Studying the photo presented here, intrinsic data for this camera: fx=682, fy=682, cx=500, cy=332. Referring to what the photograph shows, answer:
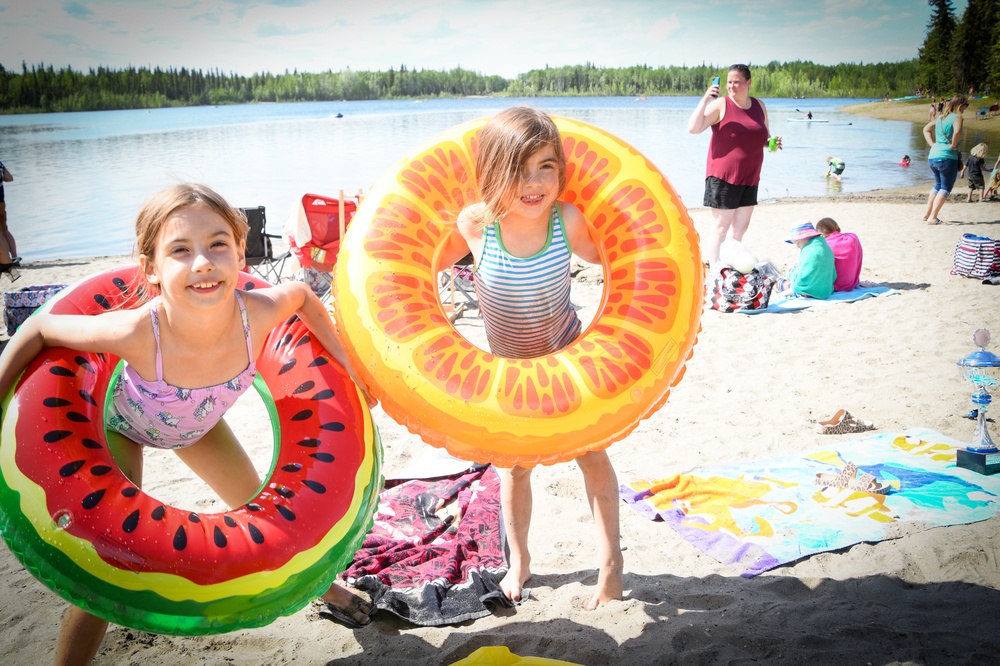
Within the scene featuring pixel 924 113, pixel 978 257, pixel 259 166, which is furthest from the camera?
pixel 924 113

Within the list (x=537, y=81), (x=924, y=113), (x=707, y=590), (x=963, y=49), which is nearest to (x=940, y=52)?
(x=963, y=49)

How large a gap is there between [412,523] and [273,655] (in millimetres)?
837

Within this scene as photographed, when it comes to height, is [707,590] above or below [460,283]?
below

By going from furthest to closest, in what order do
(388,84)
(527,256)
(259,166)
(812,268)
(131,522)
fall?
(388,84) → (259,166) → (812,268) → (527,256) → (131,522)

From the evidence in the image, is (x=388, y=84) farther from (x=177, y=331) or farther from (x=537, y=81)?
(x=177, y=331)

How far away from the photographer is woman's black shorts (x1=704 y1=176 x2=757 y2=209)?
19.4 ft

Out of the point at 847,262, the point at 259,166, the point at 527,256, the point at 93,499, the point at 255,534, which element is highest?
the point at 259,166

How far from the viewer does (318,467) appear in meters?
1.77

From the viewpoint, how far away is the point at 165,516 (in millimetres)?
1612

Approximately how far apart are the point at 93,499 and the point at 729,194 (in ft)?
18.0

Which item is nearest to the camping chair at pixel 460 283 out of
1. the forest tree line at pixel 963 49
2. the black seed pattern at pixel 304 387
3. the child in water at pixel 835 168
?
the black seed pattern at pixel 304 387

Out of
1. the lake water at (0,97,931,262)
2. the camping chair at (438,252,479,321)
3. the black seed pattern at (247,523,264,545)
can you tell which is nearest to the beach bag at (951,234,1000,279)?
the camping chair at (438,252,479,321)

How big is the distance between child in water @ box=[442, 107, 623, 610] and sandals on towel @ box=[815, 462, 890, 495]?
1229 millimetres

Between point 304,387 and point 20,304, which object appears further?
point 20,304
